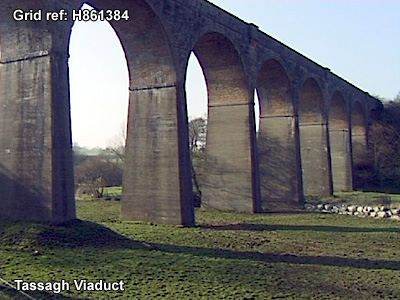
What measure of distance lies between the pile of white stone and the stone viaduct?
1360mm

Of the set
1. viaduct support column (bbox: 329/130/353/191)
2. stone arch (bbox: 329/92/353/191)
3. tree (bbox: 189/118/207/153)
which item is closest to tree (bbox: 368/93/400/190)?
viaduct support column (bbox: 329/130/353/191)

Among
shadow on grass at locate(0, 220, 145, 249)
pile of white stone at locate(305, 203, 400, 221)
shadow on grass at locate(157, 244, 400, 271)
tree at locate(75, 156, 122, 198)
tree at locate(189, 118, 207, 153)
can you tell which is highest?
tree at locate(189, 118, 207, 153)

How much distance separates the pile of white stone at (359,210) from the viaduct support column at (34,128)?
44.8 ft

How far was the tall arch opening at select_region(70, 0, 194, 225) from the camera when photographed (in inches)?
542

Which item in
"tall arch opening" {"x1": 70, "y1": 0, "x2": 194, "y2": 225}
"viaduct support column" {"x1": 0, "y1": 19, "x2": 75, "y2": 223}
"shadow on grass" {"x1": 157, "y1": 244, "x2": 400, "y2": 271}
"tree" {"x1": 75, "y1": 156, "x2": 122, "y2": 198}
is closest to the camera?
"shadow on grass" {"x1": 157, "y1": 244, "x2": 400, "y2": 271}

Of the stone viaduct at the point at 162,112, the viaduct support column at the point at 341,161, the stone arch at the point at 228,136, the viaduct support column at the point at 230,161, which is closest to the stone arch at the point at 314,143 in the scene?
the stone viaduct at the point at 162,112

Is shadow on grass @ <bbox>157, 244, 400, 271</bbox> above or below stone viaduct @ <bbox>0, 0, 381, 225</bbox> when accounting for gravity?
below

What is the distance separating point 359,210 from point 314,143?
6.66m

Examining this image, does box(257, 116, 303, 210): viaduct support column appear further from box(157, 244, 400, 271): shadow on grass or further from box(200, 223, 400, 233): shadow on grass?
box(157, 244, 400, 271): shadow on grass

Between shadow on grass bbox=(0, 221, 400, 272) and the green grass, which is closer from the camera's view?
the green grass

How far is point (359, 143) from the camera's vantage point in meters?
38.1

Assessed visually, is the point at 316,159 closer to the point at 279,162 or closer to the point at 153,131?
the point at 279,162

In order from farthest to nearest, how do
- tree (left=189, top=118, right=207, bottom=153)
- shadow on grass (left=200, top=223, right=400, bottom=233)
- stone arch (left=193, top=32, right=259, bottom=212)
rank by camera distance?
tree (left=189, top=118, right=207, bottom=153), stone arch (left=193, top=32, right=259, bottom=212), shadow on grass (left=200, top=223, right=400, bottom=233)

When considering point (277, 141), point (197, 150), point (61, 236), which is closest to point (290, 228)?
point (61, 236)
